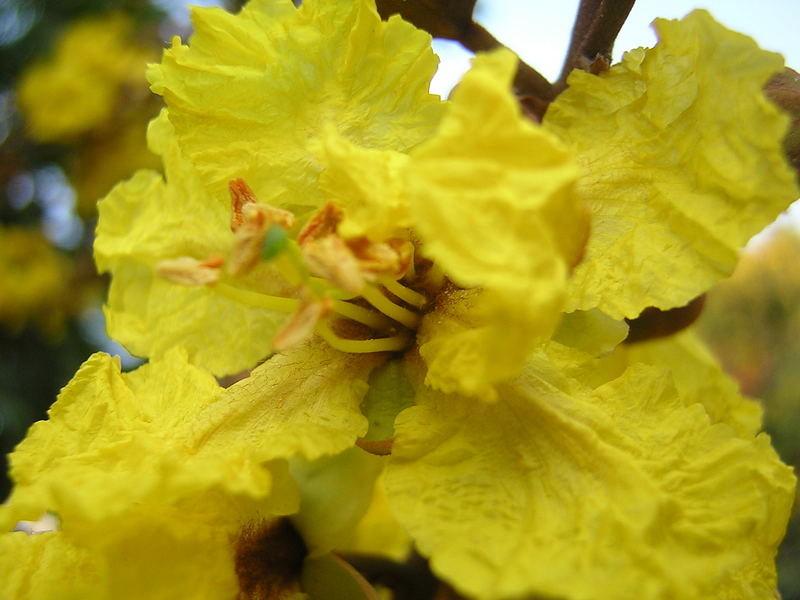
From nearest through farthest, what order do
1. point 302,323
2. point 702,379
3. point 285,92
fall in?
1. point 302,323
2. point 285,92
3. point 702,379

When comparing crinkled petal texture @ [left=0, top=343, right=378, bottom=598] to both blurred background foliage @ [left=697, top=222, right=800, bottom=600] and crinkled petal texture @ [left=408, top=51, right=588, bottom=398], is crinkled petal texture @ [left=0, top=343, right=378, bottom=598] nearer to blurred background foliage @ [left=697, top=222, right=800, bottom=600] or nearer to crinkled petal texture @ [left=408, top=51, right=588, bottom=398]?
crinkled petal texture @ [left=408, top=51, right=588, bottom=398]

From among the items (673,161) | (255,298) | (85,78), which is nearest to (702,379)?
(673,161)

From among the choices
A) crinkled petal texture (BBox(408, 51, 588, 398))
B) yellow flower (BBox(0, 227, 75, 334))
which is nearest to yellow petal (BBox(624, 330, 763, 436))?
crinkled petal texture (BBox(408, 51, 588, 398))

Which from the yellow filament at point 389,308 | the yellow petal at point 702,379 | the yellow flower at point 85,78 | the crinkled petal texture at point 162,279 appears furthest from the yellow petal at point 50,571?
the yellow flower at point 85,78

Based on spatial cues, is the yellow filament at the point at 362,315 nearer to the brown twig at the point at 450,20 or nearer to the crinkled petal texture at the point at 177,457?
the crinkled petal texture at the point at 177,457

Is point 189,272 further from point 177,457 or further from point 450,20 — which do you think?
point 450,20

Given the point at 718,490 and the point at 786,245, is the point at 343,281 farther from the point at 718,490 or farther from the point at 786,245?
the point at 786,245

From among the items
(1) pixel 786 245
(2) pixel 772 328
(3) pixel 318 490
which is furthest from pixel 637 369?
(1) pixel 786 245
